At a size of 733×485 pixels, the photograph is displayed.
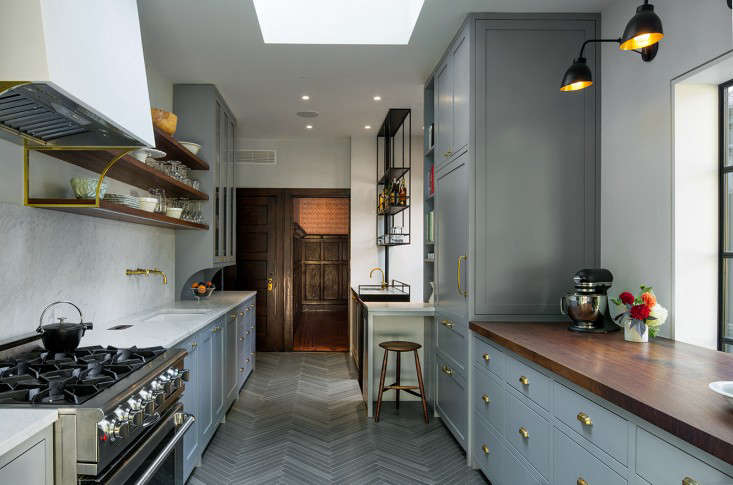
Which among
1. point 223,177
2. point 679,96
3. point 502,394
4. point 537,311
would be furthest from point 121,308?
point 679,96

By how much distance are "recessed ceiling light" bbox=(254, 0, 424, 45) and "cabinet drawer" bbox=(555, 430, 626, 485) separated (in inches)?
110

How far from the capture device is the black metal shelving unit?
5.26m

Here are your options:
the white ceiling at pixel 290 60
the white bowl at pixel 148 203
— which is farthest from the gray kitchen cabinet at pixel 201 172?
the white bowl at pixel 148 203

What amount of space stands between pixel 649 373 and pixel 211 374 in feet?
8.45

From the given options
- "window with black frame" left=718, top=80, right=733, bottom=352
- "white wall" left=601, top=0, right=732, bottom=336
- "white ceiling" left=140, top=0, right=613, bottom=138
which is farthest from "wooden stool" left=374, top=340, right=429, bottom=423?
"white ceiling" left=140, top=0, right=613, bottom=138

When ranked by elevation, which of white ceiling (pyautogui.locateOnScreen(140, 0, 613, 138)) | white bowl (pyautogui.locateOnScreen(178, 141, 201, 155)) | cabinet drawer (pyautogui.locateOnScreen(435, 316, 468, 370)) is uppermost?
white ceiling (pyautogui.locateOnScreen(140, 0, 613, 138))

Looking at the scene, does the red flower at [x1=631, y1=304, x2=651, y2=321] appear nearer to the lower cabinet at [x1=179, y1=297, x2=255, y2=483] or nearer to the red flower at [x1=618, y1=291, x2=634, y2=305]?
the red flower at [x1=618, y1=291, x2=634, y2=305]

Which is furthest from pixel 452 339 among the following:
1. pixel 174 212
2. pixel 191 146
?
pixel 191 146

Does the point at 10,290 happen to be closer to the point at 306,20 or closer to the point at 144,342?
the point at 144,342

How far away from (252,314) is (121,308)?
2057mm

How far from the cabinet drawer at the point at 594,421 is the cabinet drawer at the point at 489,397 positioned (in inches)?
26.1

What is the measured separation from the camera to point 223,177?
497 centimetres

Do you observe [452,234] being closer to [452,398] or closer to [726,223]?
[452,398]

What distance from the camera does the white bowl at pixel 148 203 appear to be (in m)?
2.97
